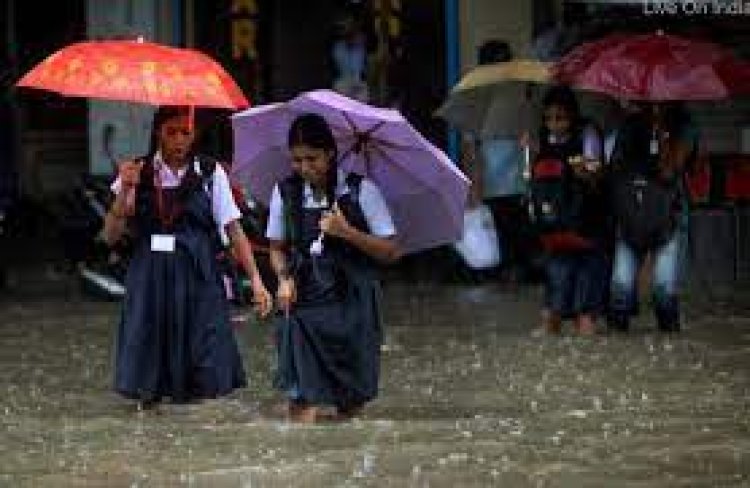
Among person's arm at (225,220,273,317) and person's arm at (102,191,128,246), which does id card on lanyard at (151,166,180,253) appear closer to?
person's arm at (102,191,128,246)

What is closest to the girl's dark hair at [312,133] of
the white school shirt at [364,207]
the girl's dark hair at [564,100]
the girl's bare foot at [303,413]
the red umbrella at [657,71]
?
the white school shirt at [364,207]

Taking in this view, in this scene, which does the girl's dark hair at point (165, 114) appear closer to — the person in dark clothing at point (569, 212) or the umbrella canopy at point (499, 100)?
the person in dark clothing at point (569, 212)

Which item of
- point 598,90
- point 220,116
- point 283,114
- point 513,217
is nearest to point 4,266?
point 220,116

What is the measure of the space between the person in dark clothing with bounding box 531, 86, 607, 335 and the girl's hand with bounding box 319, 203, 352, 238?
10.4 feet

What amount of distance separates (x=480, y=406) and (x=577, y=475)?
5.62ft

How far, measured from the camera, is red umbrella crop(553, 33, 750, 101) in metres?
10.5

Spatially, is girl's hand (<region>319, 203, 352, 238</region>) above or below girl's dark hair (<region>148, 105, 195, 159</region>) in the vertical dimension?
below

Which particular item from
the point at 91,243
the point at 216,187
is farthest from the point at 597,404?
the point at 91,243

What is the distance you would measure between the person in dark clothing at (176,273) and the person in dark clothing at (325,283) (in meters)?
0.28

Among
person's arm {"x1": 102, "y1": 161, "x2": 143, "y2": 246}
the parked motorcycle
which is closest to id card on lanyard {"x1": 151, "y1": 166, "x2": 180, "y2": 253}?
person's arm {"x1": 102, "y1": 161, "x2": 143, "y2": 246}

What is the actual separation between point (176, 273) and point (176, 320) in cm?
21

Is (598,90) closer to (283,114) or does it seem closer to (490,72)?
(490,72)

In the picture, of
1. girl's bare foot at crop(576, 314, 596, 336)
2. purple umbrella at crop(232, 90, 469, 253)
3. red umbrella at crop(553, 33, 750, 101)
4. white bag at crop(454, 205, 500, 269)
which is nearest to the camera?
purple umbrella at crop(232, 90, 469, 253)

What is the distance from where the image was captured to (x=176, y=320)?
845cm
